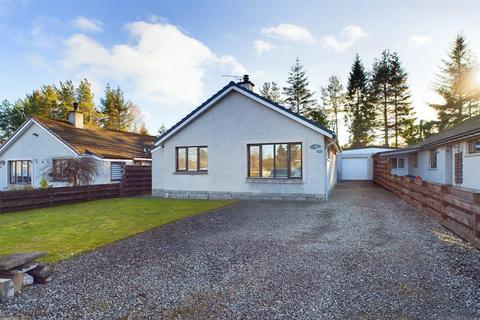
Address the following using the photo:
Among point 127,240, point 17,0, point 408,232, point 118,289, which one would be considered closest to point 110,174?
point 17,0

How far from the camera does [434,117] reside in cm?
3541

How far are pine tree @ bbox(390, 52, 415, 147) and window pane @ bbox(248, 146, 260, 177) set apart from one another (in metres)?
30.4

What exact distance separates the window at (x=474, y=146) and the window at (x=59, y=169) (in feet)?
72.1

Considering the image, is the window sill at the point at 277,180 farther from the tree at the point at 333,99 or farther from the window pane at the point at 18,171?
the tree at the point at 333,99

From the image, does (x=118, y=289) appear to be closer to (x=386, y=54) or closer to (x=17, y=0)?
(x=17, y=0)

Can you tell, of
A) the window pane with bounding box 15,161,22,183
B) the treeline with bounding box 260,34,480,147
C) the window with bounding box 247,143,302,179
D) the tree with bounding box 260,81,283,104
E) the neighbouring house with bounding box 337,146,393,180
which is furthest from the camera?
the tree with bounding box 260,81,283,104

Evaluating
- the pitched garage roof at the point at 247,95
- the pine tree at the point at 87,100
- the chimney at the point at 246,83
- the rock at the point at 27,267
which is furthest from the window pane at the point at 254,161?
the pine tree at the point at 87,100

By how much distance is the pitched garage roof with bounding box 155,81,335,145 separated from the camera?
12043 mm

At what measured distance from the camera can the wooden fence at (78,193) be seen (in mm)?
11219

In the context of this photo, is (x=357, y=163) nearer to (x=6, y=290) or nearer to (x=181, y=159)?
(x=181, y=159)

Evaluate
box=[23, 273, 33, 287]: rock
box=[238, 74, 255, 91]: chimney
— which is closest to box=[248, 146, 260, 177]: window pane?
box=[238, 74, 255, 91]: chimney

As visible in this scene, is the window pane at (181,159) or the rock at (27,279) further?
the window pane at (181,159)

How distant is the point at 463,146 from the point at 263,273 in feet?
49.3

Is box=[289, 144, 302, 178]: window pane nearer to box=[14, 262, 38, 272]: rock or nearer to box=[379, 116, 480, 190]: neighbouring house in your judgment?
box=[379, 116, 480, 190]: neighbouring house
